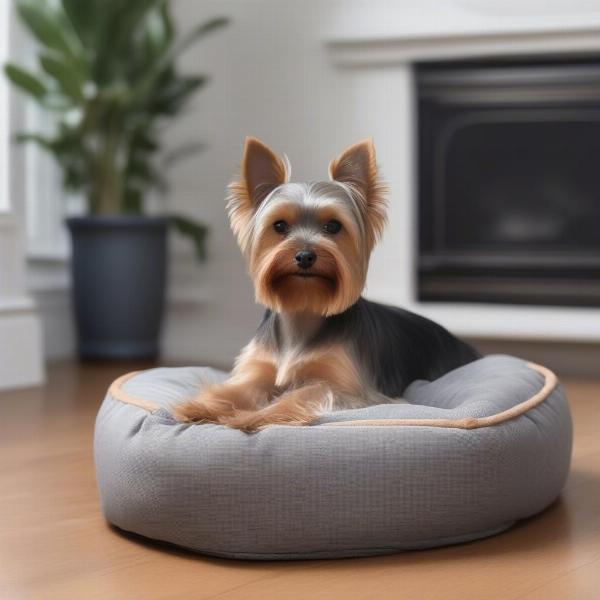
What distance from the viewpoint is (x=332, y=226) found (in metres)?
2.43

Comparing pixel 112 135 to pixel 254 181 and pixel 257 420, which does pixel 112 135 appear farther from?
pixel 257 420

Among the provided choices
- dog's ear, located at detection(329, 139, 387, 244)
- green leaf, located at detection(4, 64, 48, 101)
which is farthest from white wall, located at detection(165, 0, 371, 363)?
dog's ear, located at detection(329, 139, 387, 244)

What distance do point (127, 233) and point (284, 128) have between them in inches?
33.4

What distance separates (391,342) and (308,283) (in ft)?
1.19

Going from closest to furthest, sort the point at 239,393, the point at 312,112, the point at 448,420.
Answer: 1. the point at 448,420
2. the point at 239,393
3. the point at 312,112

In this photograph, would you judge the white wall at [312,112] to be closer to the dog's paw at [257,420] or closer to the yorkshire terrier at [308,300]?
the yorkshire terrier at [308,300]

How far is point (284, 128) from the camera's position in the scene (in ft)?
17.1

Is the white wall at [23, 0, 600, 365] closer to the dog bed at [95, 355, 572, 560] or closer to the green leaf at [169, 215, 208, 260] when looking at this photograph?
the green leaf at [169, 215, 208, 260]

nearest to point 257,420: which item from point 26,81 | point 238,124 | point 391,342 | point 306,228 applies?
point 306,228

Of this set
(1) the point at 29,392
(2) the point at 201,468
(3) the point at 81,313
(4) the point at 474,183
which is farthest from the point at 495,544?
(3) the point at 81,313

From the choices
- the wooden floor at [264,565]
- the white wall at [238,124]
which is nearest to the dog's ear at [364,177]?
the wooden floor at [264,565]

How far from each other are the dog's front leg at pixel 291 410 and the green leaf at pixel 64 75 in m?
2.64

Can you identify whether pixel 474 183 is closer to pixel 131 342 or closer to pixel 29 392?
pixel 131 342

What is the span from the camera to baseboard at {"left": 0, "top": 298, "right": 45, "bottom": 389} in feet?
14.5
